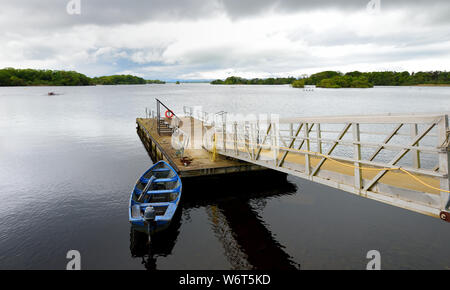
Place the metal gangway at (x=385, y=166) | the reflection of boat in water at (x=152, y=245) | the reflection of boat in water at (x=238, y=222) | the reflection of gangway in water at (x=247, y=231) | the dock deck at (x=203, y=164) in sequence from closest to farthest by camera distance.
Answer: the metal gangway at (x=385, y=166), the reflection of gangway in water at (x=247, y=231), the reflection of boat in water at (x=238, y=222), the reflection of boat in water at (x=152, y=245), the dock deck at (x=203, y=164)

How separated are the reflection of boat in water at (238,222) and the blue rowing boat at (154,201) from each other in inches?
35.1

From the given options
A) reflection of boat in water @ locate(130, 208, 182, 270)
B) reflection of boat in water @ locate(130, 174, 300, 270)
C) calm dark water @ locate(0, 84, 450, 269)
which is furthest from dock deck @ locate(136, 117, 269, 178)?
reflection of boat in water @ locate(130, 208, 182, 270)

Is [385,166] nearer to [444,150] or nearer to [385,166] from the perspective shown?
[385,166]

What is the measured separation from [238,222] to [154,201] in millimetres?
4441

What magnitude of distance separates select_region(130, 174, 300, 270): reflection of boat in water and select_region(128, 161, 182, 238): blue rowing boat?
0.89 metres

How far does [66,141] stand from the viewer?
2881 cm

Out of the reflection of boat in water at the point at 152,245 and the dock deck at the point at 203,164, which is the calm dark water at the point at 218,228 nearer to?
the reflection of boat in water at the point at 152,245

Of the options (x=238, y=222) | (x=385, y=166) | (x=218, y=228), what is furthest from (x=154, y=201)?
(x=385, y=166)

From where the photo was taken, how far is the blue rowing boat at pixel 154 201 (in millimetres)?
9422

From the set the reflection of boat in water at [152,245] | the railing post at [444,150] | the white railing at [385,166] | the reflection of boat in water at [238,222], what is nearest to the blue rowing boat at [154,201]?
the reflection of boat in water at [152,245]

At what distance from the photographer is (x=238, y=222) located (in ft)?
38.1

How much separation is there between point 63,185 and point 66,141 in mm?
15060

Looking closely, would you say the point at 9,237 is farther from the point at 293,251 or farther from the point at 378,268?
the point at 378,268
